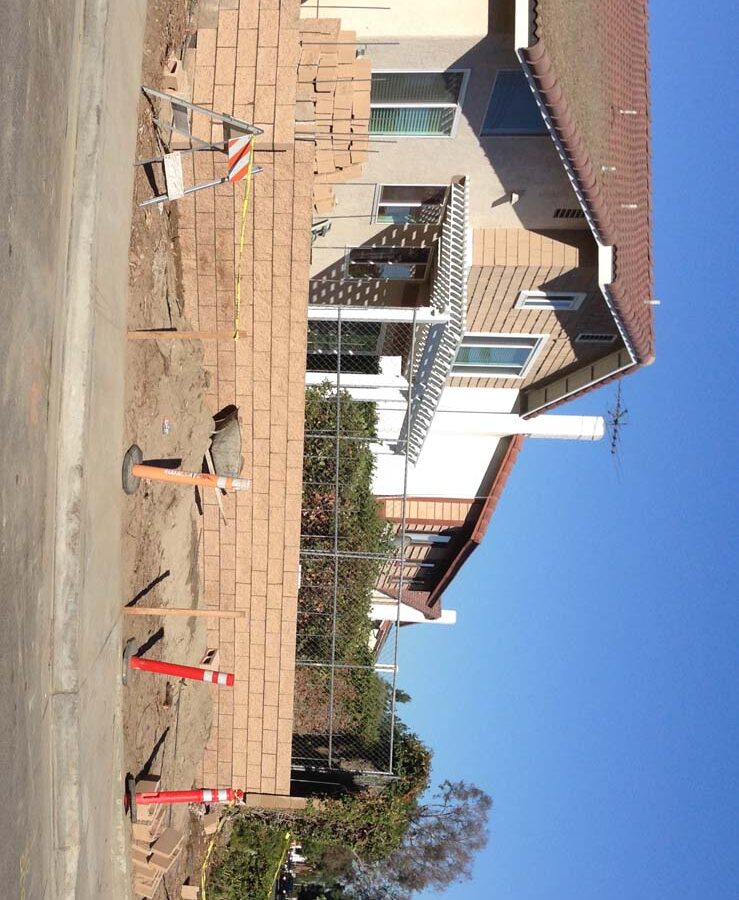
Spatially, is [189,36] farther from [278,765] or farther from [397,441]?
[278,765]

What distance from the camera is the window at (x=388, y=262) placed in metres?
11.4

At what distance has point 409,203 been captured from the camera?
10.7m

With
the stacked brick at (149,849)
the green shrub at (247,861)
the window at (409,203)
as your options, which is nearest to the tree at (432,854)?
the green shrub at (247,861)

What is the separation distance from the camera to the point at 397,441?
43.3 ft

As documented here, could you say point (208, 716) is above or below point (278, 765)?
above

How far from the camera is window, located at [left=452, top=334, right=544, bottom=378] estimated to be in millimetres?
12836

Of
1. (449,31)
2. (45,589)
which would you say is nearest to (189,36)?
(449,31)

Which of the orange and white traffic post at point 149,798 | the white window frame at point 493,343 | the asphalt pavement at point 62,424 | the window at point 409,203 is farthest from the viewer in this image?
the white window frame at point 493,343

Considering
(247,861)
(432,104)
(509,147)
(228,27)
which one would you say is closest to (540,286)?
(509,147)

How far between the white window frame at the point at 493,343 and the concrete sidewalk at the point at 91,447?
6766 millimetres

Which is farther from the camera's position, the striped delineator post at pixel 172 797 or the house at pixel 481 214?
the house at pixel 481 214

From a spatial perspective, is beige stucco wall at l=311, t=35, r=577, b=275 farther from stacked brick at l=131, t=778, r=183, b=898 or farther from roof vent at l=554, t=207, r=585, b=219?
stacked brick at l=131, t=778, r=183, b=898

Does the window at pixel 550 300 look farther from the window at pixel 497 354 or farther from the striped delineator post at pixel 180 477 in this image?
the striped delineator post at pixel 180 477

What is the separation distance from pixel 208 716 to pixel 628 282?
29.5 ft
